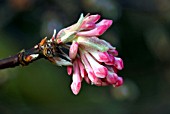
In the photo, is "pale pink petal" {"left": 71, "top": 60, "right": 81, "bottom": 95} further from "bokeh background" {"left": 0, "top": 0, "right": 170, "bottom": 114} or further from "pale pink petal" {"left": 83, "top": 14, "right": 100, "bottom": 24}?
"bokeh background" {"left": 0, "top": 0, "right": 170, "bottom": 114}

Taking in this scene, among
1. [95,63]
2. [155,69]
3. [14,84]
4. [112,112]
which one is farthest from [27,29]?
[95,63]

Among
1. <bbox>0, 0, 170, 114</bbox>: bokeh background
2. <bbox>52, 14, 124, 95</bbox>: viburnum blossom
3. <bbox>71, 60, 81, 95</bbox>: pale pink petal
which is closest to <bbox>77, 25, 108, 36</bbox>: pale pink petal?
<bbox>52, 14, 124, 95</bbox>: viburnum blossom

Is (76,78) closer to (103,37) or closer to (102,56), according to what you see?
(102,56)

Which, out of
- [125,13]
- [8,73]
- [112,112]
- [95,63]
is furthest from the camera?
[112,112]

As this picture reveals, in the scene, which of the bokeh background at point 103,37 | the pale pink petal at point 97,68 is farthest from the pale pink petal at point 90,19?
the bokeh background at point 103,37

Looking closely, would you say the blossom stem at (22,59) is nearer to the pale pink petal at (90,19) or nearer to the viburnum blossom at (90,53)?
the viburnum blossom at (90,53)

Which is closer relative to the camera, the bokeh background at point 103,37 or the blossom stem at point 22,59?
the blossom stem at point 22,59

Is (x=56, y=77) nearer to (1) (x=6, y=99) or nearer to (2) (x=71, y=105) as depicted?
(2) (x=71, y=105)
